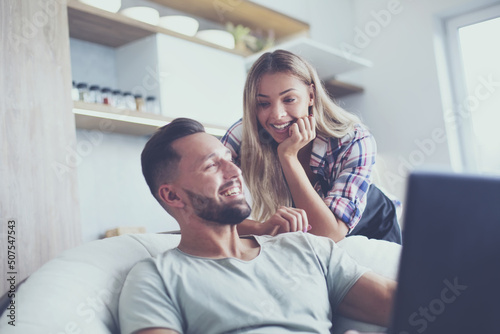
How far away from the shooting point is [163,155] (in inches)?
55.9

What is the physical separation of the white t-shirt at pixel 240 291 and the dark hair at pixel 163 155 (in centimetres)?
19

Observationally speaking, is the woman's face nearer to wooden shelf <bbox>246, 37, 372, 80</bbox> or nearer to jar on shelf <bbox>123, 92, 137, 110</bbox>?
jar on shelf <bbox>123, 92, 137, 110</bbox>

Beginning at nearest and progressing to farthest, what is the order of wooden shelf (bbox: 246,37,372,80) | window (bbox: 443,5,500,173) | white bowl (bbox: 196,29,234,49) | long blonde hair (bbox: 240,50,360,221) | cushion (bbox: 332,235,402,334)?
1. cushion (bbox: 332,235,402,334)
2. long blonde hair (bbox: 240,50,360,221)
3. white bowl (bbox: 196,29,234,49)
4. wooden shelf (bbox: 246,37,372,80)
5. window (bbox: 443,5,500,173)

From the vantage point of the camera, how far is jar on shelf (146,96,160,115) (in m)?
2.82

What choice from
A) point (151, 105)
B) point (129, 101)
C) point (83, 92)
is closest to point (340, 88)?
point (151, 105)

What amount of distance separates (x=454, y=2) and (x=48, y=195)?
3.14 m

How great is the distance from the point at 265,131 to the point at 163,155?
508mm

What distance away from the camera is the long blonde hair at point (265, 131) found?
1791 millimetres

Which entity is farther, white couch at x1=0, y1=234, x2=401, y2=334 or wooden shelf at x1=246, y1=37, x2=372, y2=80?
wooden shelf at x1=246, y1=37, x2=372, y2=80

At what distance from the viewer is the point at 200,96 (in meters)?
3.08

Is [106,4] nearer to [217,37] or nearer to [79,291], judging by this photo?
[217,37]

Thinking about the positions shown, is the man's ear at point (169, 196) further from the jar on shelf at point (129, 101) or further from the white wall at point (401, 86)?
the white wall at point (401, 86)

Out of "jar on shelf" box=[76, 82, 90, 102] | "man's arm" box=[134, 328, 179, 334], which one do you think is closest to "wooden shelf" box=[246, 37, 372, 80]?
"jar on shelf" box=[76, 82, 90, 102]

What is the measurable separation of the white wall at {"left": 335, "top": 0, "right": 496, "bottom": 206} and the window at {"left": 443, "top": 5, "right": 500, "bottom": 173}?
0.13 metres
